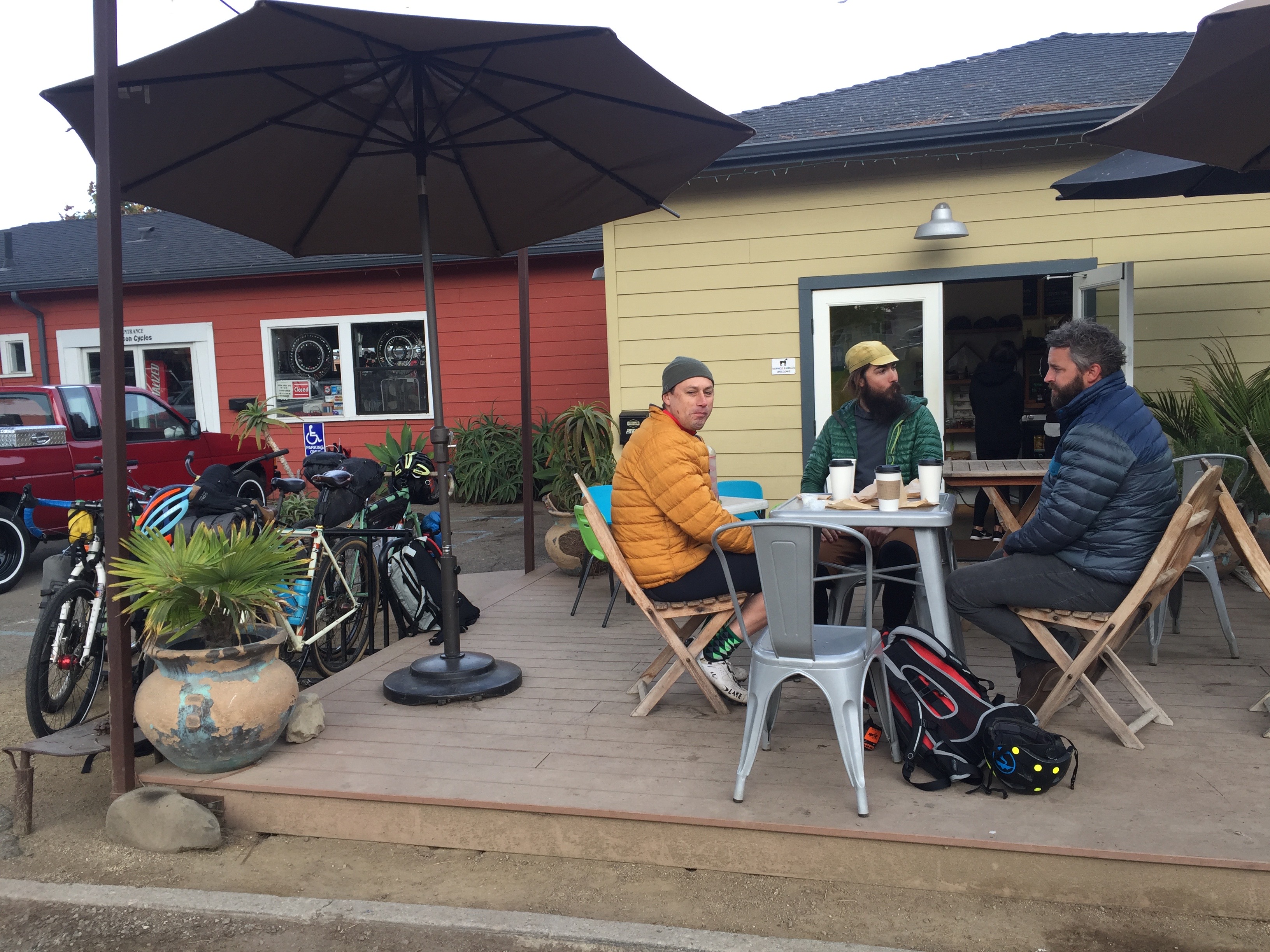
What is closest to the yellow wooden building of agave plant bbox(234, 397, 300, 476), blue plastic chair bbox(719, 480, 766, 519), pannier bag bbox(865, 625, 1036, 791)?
blue plastic chair bbox(719, 480, 766, 519)

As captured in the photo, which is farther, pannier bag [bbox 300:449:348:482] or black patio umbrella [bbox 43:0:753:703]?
pannier bag [bbox 300:449:348:482]

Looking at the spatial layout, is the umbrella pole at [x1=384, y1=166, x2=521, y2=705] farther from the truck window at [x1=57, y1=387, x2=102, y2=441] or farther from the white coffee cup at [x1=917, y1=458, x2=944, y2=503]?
the truck window at [x1=57, y1=387, x2=102, y2=441]

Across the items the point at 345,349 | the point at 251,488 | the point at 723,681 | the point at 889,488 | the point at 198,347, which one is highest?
the point at 198,347

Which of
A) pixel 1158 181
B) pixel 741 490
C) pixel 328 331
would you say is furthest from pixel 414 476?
pixel 328 331

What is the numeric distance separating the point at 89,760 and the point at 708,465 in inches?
107

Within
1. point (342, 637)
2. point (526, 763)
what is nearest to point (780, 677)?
point (526, 763)

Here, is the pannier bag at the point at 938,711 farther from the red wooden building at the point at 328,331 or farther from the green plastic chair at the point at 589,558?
the red wooden building at the point at 328,331

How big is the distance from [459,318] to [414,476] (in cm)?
758

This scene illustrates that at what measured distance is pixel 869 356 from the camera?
4.41 metres

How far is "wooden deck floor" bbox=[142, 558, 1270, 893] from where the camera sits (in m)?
2.70

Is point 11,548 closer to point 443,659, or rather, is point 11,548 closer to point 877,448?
point 443,659

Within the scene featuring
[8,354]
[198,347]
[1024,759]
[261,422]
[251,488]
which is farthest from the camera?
[8,354]

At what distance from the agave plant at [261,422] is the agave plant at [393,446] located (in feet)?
3.81

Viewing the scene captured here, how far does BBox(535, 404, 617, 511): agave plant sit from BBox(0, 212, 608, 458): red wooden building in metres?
4.44
